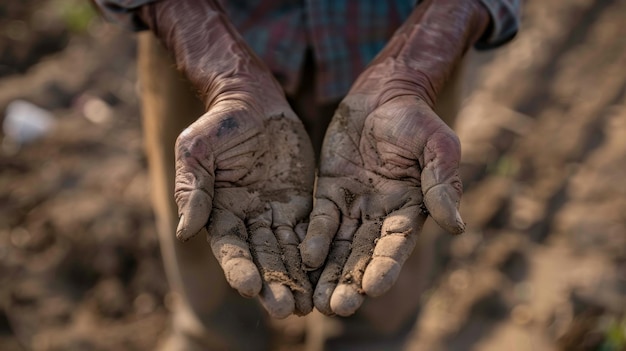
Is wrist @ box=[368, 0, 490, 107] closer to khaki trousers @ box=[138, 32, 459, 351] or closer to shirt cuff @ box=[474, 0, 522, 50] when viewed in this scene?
shirt cuff @ box=[474, 0, 522, 50]

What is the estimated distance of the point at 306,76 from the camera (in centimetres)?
174

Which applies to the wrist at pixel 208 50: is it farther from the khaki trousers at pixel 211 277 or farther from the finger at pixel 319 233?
the finger at pixel 319 233

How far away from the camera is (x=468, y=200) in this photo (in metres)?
2.70

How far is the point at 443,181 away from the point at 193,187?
42 cm

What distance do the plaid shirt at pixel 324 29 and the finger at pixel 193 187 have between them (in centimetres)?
43

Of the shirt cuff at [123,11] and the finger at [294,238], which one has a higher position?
the shirt cuff at [123,11]

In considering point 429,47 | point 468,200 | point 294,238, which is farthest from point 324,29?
point 468,200

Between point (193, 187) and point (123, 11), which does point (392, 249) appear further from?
point (123, 11)

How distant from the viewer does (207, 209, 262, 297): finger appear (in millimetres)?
1217

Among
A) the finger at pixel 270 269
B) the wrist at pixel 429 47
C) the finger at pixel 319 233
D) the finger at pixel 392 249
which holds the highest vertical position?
the wrist at pixel 429 47

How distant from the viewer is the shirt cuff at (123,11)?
1.59m

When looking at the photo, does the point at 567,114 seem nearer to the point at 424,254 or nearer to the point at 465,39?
the point at 424,254

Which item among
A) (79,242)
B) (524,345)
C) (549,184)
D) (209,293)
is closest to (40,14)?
(79,242)

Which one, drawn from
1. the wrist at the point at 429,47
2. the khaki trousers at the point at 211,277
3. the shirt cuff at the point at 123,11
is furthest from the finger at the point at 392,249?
the shirt cuff at the point at 123,11
